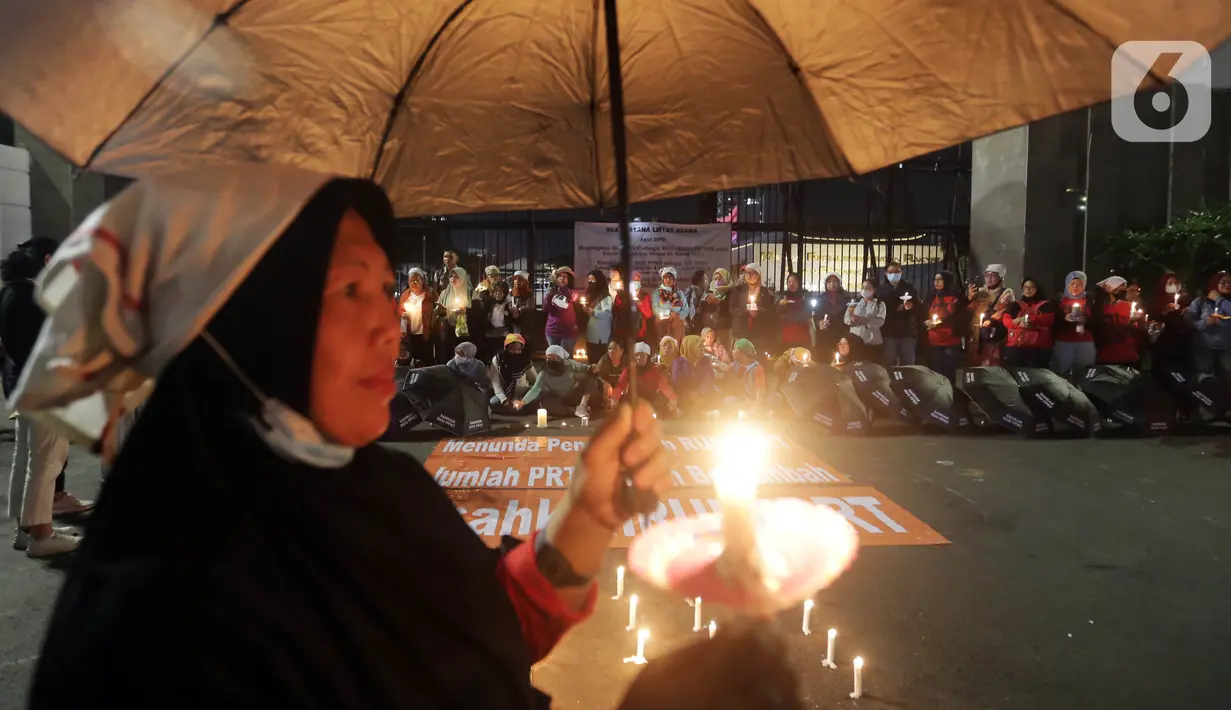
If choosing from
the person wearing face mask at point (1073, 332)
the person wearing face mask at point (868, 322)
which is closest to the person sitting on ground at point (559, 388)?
the person wearing face mask at point (868, 322)

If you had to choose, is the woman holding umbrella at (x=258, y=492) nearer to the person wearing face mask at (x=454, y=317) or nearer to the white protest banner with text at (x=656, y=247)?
the person wearing face mask at (x=454, y=317)

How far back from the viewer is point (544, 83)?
2549 mm

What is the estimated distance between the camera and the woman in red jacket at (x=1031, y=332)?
11.1 meters

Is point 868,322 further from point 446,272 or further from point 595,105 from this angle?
point 595,105

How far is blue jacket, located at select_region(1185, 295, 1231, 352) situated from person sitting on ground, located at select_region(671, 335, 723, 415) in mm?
6496

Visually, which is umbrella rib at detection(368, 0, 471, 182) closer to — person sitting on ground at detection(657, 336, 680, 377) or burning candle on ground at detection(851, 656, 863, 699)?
burning candle on ground at detection(851, 656, 863, 699)

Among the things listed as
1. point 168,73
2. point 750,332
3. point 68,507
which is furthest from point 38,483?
point 750,332

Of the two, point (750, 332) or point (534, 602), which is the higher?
point (534, 602)

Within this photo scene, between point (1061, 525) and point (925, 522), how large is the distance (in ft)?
3.26

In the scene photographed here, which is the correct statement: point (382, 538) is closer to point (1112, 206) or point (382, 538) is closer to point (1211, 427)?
point (1211, 427)

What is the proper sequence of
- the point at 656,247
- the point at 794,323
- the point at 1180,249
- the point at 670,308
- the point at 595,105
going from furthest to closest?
the point at 656,247
the point at 1180,249
the point at 670,308
the point at 794,323
the point at 595,105

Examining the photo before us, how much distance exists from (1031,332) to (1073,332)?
24.9 inches

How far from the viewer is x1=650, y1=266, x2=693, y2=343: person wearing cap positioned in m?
12.6

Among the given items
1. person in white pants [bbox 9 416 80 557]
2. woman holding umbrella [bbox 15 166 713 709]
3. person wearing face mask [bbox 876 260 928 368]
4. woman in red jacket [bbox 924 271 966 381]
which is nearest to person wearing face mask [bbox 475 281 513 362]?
person wearing face mask [bbox 876 260 928 368]
